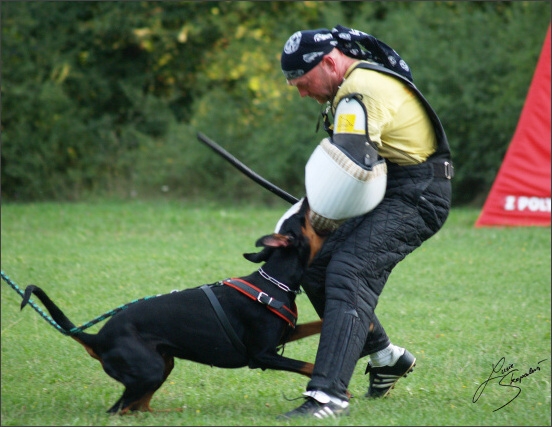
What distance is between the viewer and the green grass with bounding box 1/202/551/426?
3.97m

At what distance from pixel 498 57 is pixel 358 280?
10776 mm

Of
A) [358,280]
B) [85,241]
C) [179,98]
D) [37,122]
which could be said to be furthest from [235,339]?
[179,98]

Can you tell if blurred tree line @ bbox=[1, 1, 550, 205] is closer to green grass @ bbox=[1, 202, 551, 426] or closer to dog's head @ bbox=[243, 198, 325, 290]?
green grass @ bbox=[1, 202, 551, 426]

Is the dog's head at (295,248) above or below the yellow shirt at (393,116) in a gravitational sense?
below

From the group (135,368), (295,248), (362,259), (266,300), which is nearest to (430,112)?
(362,259)

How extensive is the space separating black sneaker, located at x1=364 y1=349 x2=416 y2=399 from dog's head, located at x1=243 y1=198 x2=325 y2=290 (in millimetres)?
736

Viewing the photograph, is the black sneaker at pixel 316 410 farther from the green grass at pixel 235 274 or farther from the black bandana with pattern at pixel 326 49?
the black bandana with pattern at pixel 326 49

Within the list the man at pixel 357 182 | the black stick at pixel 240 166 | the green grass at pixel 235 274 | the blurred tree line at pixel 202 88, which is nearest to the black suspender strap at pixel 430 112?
the man at pixel 357 182

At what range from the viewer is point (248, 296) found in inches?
148

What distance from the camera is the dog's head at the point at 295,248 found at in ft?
12.5

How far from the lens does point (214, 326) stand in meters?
3.75

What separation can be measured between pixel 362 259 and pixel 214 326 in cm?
73

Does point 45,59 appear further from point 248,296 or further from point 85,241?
point 248,296

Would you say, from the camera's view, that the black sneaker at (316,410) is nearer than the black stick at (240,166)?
Yes
